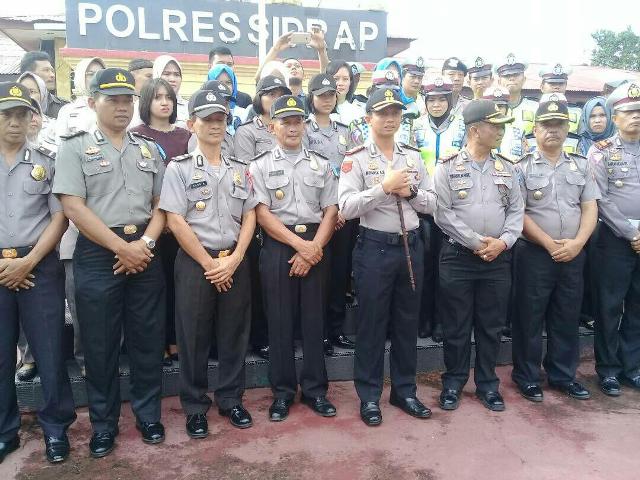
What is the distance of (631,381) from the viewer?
14.1 feet

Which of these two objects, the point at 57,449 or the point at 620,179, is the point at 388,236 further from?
the point at 57,449

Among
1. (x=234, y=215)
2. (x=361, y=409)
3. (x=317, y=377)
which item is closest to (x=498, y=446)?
(x=361, y=409)

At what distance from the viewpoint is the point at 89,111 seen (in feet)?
13.6

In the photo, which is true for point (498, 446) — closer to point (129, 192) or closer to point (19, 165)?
point (129, 192)

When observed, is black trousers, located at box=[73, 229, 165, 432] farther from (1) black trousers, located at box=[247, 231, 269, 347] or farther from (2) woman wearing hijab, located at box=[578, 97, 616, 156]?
(2) woman wearing hijab, located at box=[578, 97, 616, 156]

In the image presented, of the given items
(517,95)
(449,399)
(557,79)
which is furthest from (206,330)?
(557,79)

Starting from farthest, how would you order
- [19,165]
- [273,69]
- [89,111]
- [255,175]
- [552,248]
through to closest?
1. [273,69]
2. [89,111]
3. [552,248]
4. [255,175]
5. [19,165]

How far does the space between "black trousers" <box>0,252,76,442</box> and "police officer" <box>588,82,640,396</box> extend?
3.75 metres

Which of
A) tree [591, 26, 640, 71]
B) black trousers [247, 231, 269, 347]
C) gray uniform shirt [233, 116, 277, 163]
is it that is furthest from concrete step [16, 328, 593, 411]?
tree [591, 26, 640, 71]

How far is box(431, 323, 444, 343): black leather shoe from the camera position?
4.57 m

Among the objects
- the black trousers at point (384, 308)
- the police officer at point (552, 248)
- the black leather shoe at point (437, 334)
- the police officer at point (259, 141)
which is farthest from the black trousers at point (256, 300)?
the police officer at point (552, 248)

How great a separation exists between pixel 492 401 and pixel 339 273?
1.42m

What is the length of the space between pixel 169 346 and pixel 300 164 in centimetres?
164

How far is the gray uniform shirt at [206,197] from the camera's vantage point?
10.8 feet
